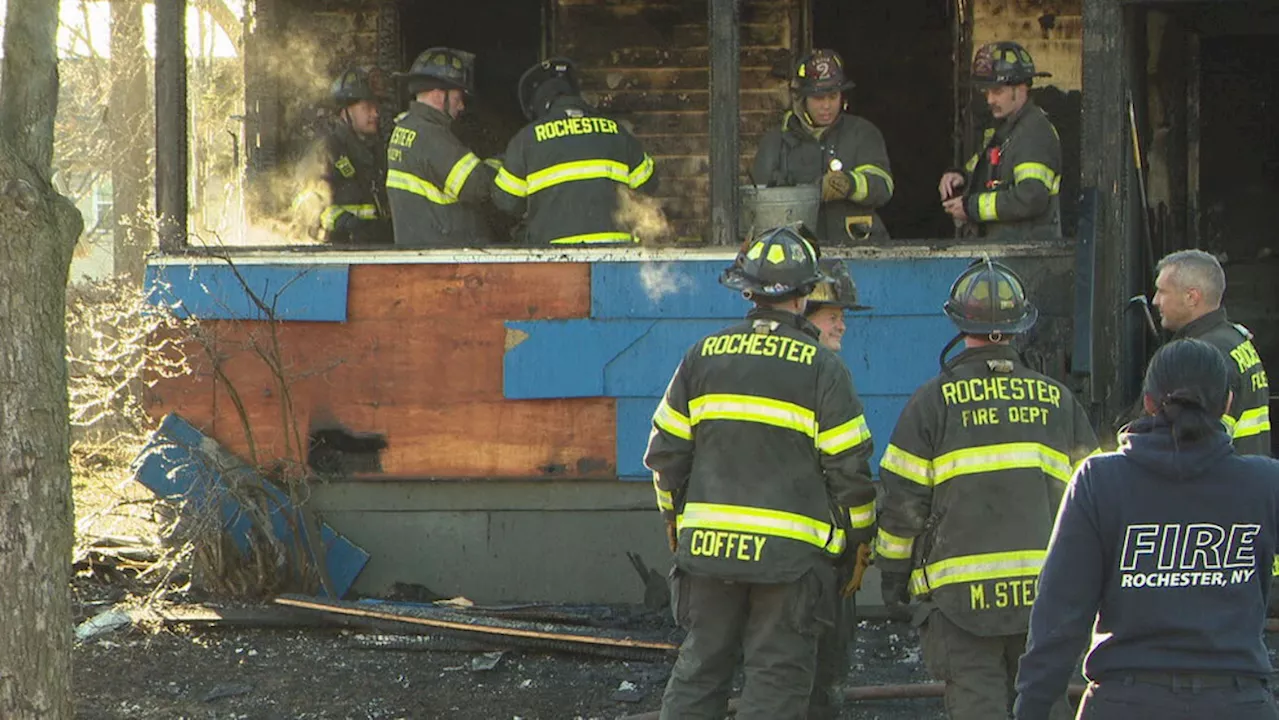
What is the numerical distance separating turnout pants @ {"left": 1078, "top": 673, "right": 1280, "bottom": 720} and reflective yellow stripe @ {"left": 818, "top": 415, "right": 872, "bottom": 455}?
6.30 feet

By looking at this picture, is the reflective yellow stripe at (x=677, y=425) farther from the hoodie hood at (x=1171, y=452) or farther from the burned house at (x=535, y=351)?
the burned house at (x=535, y=351)

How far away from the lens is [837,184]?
8969 mm

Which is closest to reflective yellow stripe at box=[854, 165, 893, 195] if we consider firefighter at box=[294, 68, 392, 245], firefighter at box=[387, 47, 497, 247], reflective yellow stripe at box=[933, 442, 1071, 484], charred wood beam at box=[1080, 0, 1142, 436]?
charred wood beam at box=[1080, 0, 1142, 436]

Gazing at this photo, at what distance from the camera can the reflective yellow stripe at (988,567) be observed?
5703 mm

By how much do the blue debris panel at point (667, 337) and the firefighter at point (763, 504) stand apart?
9.40ft

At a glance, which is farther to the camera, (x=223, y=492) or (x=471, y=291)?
(x=471, y=291)

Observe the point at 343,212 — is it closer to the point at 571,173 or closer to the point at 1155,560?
the point at 571,173

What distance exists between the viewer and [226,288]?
9.23m

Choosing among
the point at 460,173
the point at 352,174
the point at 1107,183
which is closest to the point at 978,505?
the point at 1107,183

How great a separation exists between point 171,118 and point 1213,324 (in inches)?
206

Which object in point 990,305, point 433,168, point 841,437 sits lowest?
point 841,437

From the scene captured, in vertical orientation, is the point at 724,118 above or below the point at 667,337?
above

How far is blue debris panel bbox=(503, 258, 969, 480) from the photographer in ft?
29.1

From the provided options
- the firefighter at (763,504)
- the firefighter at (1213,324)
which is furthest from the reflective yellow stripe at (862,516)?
the firefighter at (1213,324)
